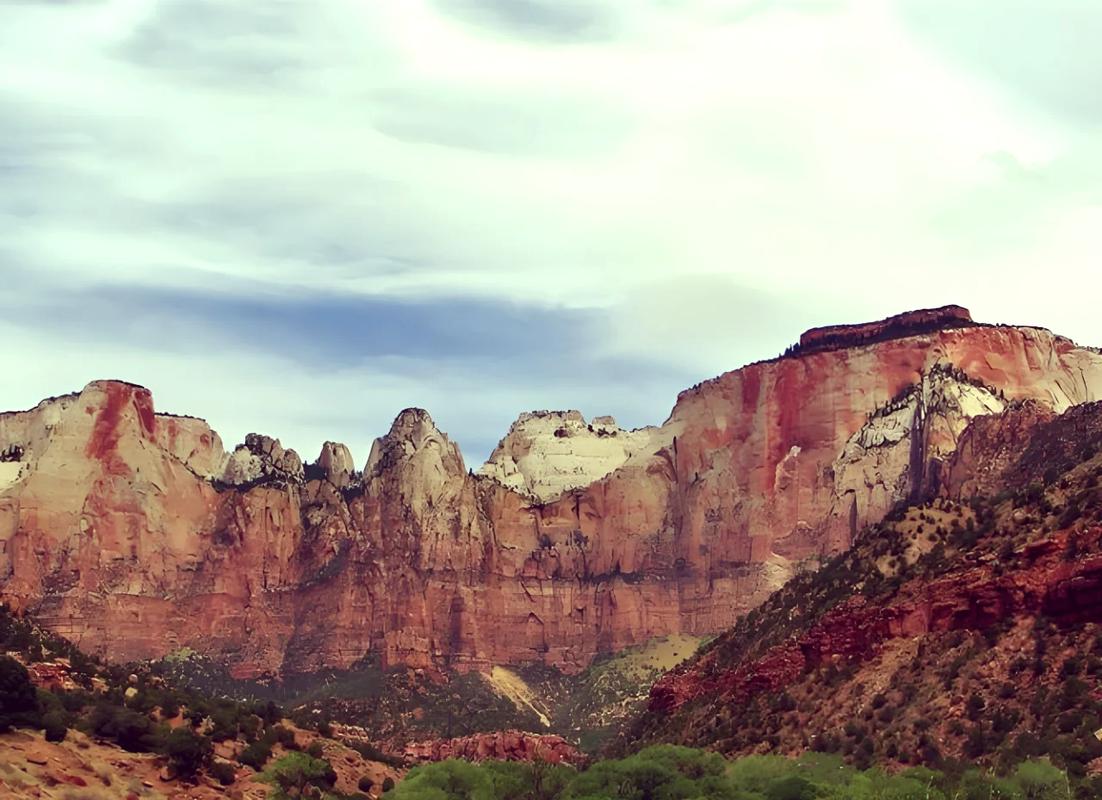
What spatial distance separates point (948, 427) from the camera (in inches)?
7771

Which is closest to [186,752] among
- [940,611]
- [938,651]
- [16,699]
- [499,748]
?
[16,699]

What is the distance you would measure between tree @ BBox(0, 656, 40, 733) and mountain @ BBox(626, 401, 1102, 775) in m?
35.1

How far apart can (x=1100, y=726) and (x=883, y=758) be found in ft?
37.7

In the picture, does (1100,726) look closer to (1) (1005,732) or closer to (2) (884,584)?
(1) (1005,732)

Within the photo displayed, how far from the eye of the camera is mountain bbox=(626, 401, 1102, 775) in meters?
93.9

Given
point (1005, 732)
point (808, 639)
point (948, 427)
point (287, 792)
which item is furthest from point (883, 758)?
point (948, 427)

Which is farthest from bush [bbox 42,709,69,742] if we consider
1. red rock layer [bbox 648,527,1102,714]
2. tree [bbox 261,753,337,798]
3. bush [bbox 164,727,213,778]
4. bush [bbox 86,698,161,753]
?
red rock layer [bbox 648,527,1102,714]

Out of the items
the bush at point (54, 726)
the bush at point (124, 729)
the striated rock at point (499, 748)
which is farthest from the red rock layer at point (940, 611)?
the bush at point (54, 726)

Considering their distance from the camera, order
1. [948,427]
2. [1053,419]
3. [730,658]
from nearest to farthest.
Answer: [730,658]
[1053,419]
[948,427]

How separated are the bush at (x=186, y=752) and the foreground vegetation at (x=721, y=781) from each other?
909 centimetres

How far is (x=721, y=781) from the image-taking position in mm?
96562

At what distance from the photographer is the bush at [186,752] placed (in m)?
88.9

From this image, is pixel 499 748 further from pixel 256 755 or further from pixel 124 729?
pixel 124 729

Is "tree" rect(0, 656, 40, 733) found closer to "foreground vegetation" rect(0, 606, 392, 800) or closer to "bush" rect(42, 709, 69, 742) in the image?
"foreground vegetation" rect(0, 606, 392, 800)
